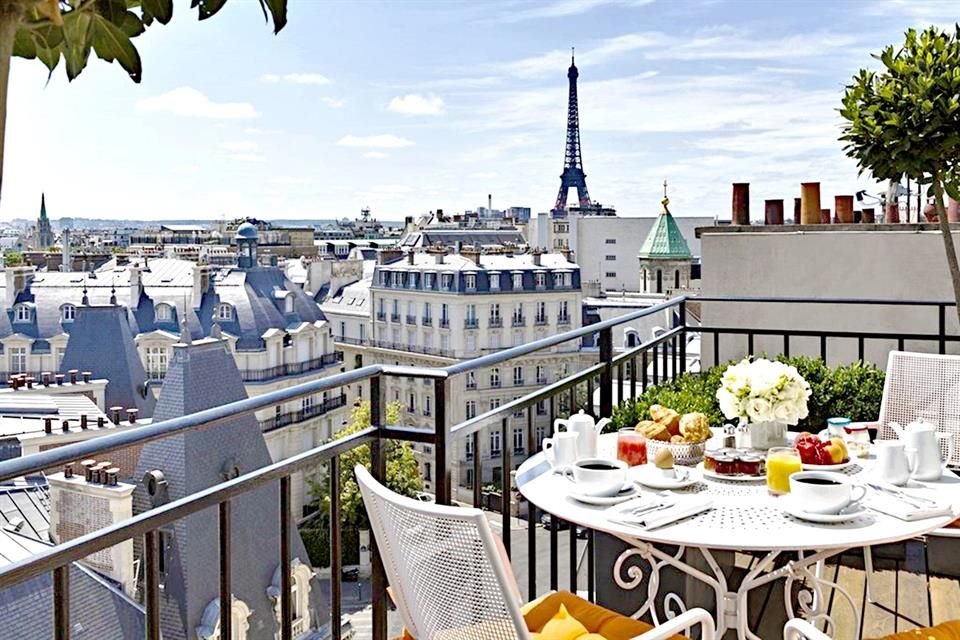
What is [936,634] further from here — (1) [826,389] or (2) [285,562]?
(1) [826,389]

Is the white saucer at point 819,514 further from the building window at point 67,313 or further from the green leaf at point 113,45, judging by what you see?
the building window at point 67,313

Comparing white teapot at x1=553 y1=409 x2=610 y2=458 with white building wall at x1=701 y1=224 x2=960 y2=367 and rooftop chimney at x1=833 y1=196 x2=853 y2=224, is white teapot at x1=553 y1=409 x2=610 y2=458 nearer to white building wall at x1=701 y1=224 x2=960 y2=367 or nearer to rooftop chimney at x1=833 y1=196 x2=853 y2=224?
white building wall at x1=701 y1=224 x2=960 y2=367

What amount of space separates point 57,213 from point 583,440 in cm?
7078

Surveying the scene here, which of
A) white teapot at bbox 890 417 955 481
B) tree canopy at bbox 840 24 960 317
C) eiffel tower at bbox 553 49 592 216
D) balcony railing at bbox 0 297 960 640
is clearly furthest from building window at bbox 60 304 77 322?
eiffel tower at bbox 553 49 592 216

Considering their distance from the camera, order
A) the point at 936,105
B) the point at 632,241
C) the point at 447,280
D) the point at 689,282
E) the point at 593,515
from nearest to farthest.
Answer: the point at 593,515, the point at 936,105, the point at 447,280, the point at 689,282, the point at 632,241

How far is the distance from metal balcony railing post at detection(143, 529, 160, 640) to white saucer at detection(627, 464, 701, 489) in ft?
3.75

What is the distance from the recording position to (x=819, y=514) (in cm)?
189

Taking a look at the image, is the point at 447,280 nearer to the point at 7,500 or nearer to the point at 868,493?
the point at 7,500

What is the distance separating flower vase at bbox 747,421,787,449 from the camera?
2510mm

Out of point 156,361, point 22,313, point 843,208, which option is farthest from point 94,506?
point 22,313

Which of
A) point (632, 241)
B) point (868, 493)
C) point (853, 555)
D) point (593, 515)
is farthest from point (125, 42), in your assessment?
point (632, 241)

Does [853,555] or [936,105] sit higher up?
[936,105]

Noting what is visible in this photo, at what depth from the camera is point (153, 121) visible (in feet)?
163

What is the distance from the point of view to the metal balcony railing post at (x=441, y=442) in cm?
208
